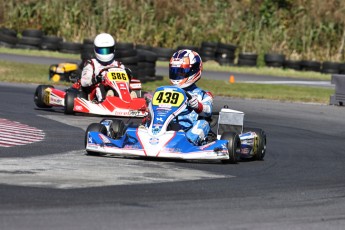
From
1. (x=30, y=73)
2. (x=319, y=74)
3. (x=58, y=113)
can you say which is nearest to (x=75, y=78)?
(x=58, y=113)

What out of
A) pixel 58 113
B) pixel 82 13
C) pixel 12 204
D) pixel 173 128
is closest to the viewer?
pixel 12 204

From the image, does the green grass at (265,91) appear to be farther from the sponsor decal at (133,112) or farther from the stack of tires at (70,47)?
the stack of tires at (70,47)

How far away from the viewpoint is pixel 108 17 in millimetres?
37500

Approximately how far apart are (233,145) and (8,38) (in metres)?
23.8

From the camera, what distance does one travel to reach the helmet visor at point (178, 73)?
11.7m

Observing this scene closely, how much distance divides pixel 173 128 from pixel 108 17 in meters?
26.8

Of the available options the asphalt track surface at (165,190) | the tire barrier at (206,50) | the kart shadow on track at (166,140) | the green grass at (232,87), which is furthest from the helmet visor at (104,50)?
the tire barrier at (206,50)

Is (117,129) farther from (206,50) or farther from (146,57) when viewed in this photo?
(206,50)

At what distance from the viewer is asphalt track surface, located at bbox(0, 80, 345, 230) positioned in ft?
22.2

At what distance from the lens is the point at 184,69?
1167 cm

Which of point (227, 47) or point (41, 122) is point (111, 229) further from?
point (227, 47)

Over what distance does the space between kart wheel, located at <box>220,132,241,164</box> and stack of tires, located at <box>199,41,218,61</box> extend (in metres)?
23.1

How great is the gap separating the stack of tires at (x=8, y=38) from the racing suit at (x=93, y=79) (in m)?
16.9

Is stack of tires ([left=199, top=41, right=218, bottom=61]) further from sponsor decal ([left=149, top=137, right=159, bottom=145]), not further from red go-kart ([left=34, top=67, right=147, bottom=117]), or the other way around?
sponsor decal ([left=149, top=137, right=159, bottom=145])
